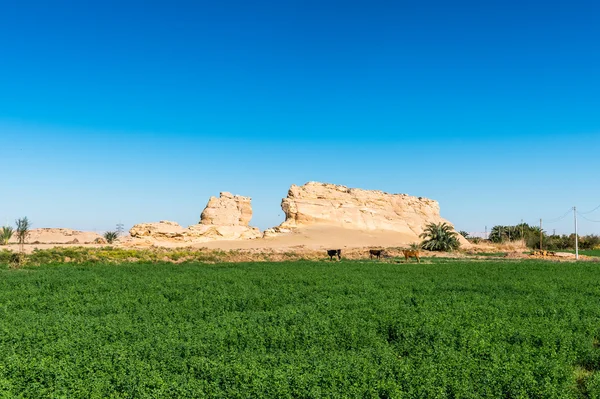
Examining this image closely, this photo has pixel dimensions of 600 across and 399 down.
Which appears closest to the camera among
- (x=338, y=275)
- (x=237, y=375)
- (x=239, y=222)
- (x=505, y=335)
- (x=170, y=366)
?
(x=237, y=375)

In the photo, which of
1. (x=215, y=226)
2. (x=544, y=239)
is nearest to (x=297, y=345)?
(x=215, y=226)

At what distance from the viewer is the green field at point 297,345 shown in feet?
25.6

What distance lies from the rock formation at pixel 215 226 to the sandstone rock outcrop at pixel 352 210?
689 cm

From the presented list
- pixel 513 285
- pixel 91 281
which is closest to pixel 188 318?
pixel 91 281

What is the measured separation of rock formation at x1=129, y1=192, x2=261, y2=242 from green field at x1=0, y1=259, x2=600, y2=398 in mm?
60705

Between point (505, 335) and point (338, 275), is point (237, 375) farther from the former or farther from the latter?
point (338, 275)

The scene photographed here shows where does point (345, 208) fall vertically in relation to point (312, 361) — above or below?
above

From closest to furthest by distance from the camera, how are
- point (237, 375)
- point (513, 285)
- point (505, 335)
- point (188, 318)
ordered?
point (237, 375) < point (505, 335) < point (188, 318) < point (513, 285)

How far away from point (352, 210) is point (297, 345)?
293ft

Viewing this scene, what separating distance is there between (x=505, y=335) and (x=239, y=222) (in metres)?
82.6

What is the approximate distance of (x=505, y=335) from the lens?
11234mm

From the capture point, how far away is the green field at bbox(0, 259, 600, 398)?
7.80 metres

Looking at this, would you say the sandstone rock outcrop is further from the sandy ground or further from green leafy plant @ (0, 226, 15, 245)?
green leafy plant @ (0, 226, 15, 245)

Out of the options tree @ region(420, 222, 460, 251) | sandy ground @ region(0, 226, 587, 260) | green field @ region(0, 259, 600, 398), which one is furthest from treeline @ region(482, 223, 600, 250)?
green field @ region(0, 259, 600, 398)
